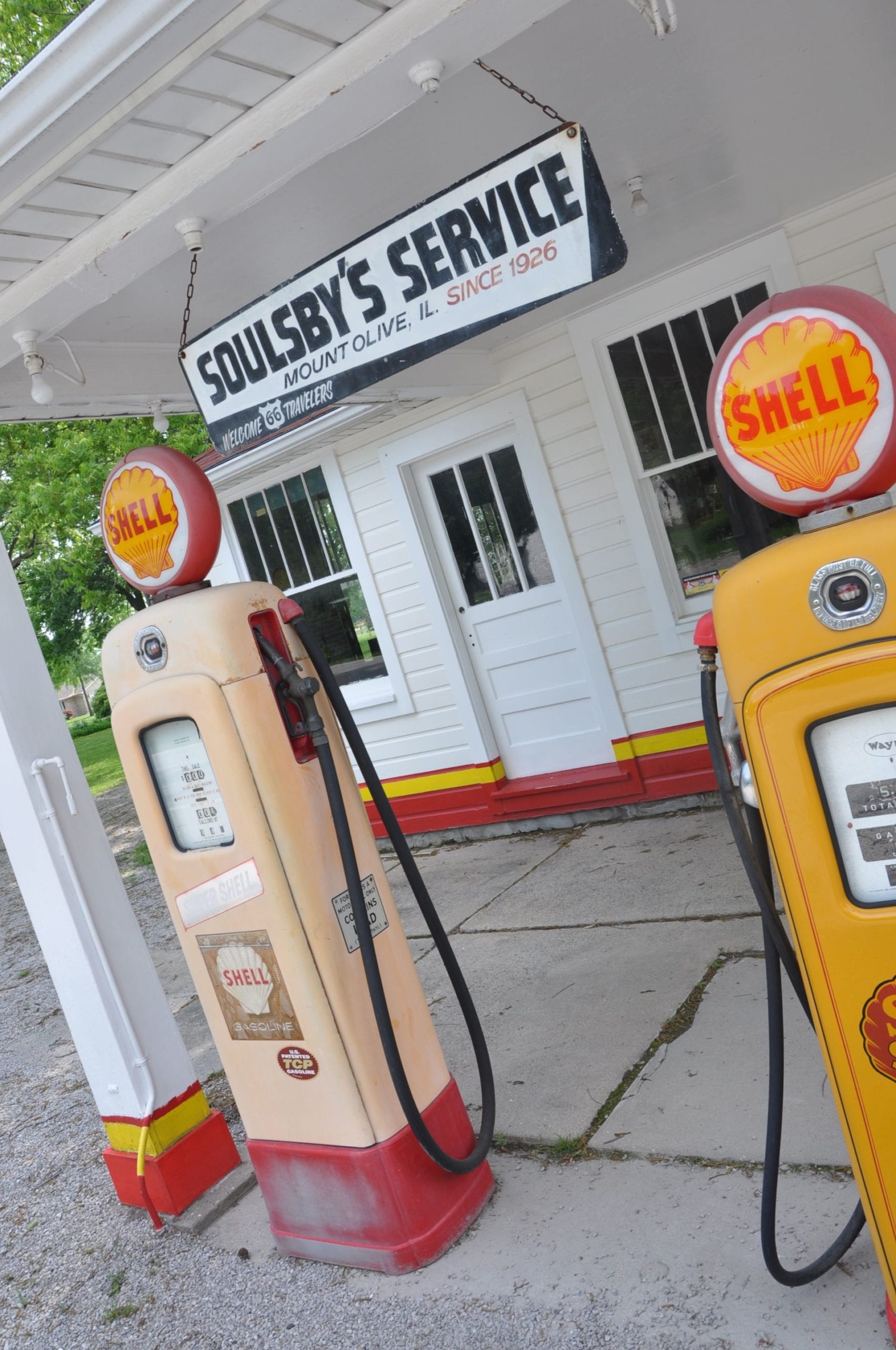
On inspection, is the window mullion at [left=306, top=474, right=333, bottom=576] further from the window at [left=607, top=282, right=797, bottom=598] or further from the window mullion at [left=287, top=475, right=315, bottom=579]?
the window at [left=607, top=282, right=797, bottom=598]

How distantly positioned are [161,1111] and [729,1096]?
188cm

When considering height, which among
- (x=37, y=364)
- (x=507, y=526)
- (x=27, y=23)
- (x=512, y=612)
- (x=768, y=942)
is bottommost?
(x=768, y=942)

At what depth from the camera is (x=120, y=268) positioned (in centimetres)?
327

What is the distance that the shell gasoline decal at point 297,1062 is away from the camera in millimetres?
2889

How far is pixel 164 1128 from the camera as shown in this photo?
3.53 m

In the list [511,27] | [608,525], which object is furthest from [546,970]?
[511,27]

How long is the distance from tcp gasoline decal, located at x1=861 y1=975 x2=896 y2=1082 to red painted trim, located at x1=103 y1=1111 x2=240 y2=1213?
2.52 m

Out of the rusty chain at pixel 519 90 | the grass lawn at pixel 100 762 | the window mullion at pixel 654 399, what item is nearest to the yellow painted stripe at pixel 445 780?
the window mullion at pixel 654 399

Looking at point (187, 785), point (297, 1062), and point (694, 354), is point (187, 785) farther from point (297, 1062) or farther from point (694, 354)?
point (694, 354)

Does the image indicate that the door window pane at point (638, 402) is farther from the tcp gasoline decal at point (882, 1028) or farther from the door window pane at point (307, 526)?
the tcp gasoline decal at point (882, 1028)

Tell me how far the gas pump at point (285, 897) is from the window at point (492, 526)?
3.71 metres

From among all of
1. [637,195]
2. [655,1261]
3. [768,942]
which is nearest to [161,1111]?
[655,1261]

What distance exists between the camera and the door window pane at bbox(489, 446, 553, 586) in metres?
6.58

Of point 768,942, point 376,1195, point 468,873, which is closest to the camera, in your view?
point 768,942
